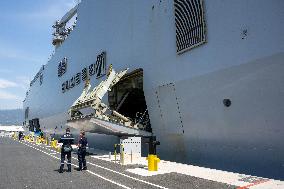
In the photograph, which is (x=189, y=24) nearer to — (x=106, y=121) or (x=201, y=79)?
(x=201, y=79)

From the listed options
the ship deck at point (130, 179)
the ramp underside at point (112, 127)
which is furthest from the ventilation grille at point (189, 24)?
the ship deck at point (130, 179)

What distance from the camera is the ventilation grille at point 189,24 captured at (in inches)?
593

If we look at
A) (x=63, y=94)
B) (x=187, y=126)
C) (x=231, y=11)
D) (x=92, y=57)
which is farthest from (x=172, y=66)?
(x=63, y=94)

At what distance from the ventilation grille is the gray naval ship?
0.06 m

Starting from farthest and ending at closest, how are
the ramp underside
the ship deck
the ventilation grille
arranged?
the ramp underside
the ventilation grille
the ship deck

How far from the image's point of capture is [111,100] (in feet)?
81.9

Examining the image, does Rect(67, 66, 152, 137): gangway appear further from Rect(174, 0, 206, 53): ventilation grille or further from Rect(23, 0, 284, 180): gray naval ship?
Rect(174, 0, 206, 53): ventilation grille

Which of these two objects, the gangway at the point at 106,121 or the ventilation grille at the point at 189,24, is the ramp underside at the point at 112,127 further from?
the ventilation grille at the point at 189,24

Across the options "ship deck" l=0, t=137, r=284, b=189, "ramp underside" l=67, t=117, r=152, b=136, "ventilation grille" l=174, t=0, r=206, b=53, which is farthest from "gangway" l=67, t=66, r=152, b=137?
"ventilation grille" l=174, t=0, r=206, b=53

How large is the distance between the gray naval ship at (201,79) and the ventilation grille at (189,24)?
57 millimetres

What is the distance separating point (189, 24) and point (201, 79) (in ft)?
11.2

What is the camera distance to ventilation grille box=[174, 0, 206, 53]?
15055 mm

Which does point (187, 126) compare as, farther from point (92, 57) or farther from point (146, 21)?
point (92, 57)

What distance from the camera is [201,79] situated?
14.8m
